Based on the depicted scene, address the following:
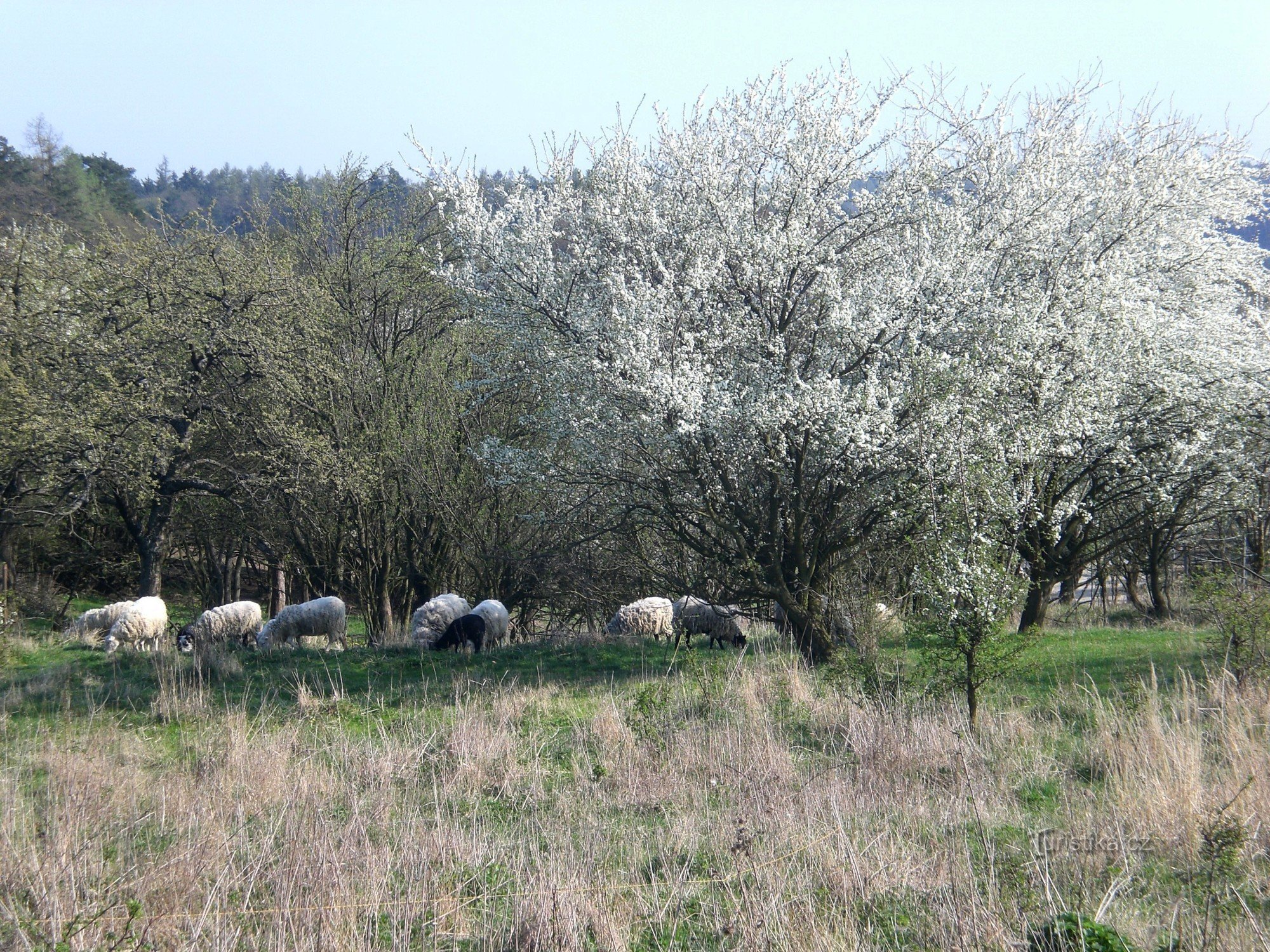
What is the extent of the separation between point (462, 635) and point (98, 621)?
7388 millimetres

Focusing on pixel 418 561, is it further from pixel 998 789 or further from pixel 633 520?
pixel 998 789

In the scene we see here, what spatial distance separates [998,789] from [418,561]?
47.5 ft

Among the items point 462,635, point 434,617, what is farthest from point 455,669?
point 434,617

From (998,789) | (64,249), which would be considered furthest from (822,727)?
(64,249)

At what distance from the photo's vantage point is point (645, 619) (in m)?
15.8

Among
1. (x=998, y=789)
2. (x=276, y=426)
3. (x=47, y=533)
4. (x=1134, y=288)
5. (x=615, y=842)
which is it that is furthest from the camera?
(x=47, y=533)

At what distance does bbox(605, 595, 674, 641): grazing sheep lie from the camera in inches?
620

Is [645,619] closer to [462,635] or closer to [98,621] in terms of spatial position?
[462,635]

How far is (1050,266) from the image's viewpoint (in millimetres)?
12820

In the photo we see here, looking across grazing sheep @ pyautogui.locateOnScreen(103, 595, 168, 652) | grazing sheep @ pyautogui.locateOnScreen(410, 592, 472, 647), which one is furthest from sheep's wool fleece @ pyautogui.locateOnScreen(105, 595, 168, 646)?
grazing sheep @ pyautogui.locateOnScreen(410, 592, 472, 647)

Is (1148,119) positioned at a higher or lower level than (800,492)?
higher

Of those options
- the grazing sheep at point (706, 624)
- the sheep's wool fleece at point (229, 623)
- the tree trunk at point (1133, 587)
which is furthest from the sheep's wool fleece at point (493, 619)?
the tree trunk at point (1133, 587)

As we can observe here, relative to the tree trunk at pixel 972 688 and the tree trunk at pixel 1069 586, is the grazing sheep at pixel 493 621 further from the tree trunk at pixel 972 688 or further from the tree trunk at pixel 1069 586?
the tree trunk at pixel 1069 586

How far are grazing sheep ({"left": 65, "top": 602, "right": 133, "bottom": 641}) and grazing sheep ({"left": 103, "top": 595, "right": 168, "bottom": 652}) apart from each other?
23 centimetres
